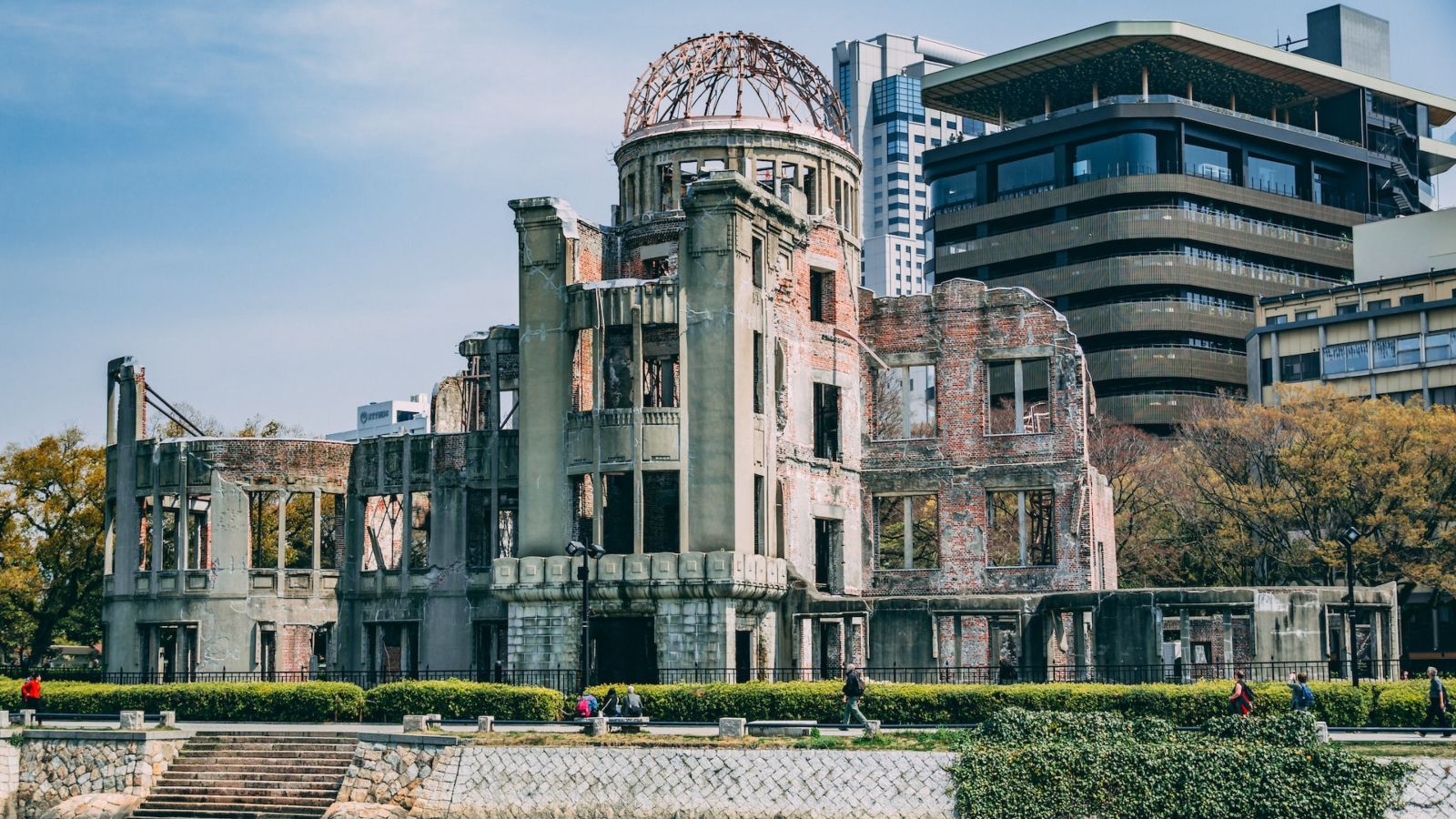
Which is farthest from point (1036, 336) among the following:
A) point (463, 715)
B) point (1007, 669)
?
point (463, 715)

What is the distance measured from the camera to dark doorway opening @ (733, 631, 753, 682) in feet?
161

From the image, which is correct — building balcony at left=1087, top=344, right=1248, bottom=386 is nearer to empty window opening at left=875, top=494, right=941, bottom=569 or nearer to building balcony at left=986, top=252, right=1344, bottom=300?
building balcony at left=986, top=252, right=1344, bottom=300

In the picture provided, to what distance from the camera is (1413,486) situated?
2464 inches

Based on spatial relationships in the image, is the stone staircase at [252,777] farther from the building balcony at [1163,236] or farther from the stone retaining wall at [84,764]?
the building balcony at [1163,236]

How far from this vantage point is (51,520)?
214 ft

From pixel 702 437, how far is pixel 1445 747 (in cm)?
2148

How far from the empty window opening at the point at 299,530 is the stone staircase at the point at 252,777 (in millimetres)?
25277

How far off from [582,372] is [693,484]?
5.51 metres

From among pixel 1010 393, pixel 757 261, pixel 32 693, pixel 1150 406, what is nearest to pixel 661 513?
pixel 757 261

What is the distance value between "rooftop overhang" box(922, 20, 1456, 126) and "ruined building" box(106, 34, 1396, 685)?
164 feet

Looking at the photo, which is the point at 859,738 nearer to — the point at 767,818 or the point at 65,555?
the point at 767,818

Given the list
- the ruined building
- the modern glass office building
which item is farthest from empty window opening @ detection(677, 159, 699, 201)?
the modern glass office building

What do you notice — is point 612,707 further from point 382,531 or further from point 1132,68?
point 1132,68

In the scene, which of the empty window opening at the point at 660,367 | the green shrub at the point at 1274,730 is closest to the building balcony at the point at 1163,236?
the empty window opening at the point at 660,367
